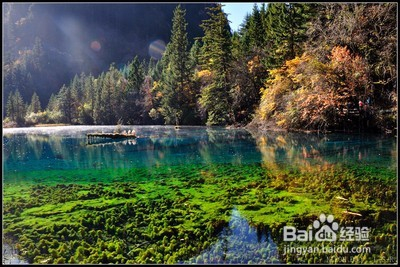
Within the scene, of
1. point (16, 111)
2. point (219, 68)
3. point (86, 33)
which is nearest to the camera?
point (219, 68)

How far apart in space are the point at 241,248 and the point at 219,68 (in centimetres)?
3446

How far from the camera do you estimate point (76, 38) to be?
14575cm

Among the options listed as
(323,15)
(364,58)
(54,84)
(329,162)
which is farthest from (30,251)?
(54,84)

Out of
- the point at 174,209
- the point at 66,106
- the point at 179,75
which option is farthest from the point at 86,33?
the point at 174,209

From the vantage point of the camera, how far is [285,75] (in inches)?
1086

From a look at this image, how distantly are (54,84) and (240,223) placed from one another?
454 ft

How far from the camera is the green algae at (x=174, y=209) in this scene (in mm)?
4531

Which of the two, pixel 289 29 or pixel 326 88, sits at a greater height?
pixel 289 29

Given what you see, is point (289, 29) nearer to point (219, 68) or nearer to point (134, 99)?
point (219, 68)

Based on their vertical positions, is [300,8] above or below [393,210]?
above

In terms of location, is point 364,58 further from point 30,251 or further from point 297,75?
point 30,251

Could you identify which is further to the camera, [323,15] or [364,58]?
[323,15]

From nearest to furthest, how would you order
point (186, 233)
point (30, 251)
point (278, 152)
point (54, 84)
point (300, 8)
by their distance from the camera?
point (30, 251) → point (186, 233) → point (278, 152) → point (300, 8) → point (54, 84)

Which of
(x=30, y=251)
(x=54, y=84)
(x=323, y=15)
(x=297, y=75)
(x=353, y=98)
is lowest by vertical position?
(x=30, y=251)
